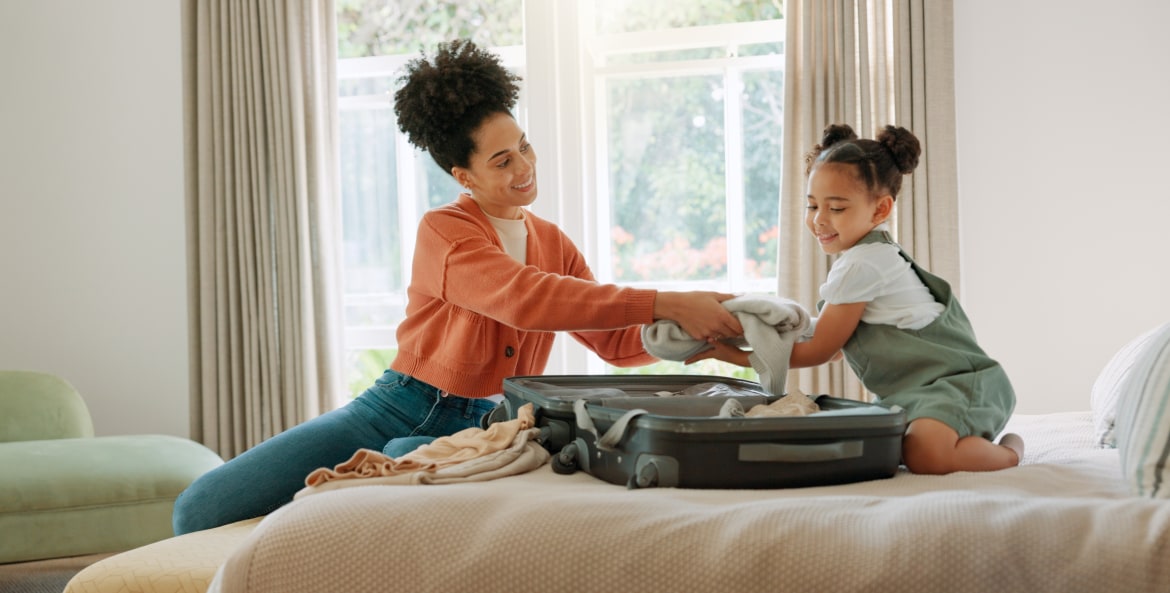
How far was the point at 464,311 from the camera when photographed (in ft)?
5.97

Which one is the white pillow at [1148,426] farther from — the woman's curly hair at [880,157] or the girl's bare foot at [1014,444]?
the woman's curly hair at [880,157]

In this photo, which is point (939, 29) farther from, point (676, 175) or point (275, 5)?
point (275, 5)

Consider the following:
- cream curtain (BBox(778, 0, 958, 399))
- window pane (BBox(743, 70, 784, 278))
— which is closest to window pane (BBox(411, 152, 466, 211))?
window pane (BBox(743, 70, 784, 278))

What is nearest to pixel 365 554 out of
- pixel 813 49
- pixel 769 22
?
pixel 813 49

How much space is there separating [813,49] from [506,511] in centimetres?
265

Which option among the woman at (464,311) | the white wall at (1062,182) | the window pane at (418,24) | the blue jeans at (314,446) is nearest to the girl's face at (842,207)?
the woman at (464,311)

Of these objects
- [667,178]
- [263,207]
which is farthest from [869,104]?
[263,207]

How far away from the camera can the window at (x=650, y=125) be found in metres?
3.66

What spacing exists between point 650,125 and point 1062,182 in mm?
1440

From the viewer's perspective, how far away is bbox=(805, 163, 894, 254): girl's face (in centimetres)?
163

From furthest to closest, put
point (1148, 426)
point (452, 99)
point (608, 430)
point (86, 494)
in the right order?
1. point (86, 494)
2. point (452, 99)
3. point (608, 430)
4. point (1148, 426)

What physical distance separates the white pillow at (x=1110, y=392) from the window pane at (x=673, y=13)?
2069 millimetres

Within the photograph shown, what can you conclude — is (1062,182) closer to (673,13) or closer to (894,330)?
(673,13)

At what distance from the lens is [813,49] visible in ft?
10.9
